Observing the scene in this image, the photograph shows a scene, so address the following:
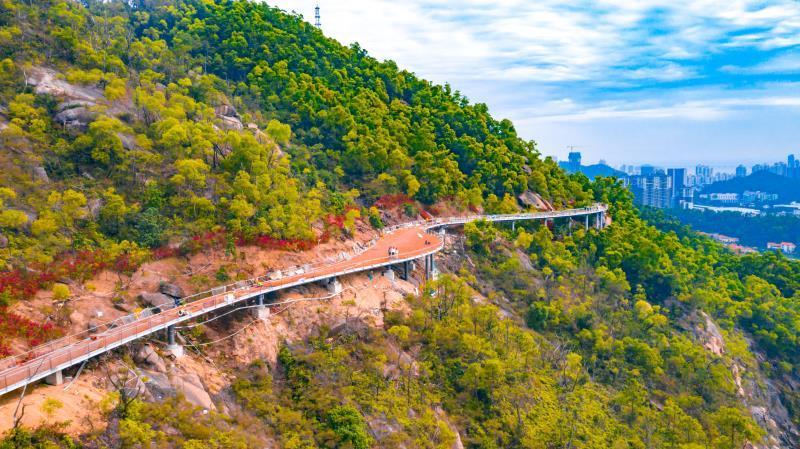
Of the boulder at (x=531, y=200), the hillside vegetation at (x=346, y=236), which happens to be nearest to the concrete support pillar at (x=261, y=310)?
the hillside vegetation at (x=346, y=236)

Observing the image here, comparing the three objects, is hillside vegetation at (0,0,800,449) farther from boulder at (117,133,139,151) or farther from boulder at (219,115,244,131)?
boulder at (219,115,244,131)

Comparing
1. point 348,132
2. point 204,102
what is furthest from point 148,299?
point 348,132

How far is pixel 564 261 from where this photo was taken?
56062mm

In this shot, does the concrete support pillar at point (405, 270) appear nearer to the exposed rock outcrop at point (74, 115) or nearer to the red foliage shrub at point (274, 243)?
the red foliage shrub at point (274, 243)

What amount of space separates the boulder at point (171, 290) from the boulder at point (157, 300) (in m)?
0.28

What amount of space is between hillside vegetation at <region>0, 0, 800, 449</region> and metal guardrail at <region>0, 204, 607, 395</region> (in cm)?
134

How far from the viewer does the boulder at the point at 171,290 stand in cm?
3070

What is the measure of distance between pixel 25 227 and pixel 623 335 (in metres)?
44.6

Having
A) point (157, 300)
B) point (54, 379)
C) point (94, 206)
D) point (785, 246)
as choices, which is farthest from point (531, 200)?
point (785, 246)

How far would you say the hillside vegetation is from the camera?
95.0 ft

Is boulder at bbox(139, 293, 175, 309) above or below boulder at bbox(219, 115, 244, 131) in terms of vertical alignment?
below

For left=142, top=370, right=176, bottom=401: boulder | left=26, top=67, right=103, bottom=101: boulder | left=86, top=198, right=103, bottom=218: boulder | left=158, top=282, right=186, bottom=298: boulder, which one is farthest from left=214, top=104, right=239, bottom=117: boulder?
left=142, top=370, right=176, bottom=401: boulder

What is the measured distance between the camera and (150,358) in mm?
25219

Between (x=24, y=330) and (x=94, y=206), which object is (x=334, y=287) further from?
(x=24, y=330)
